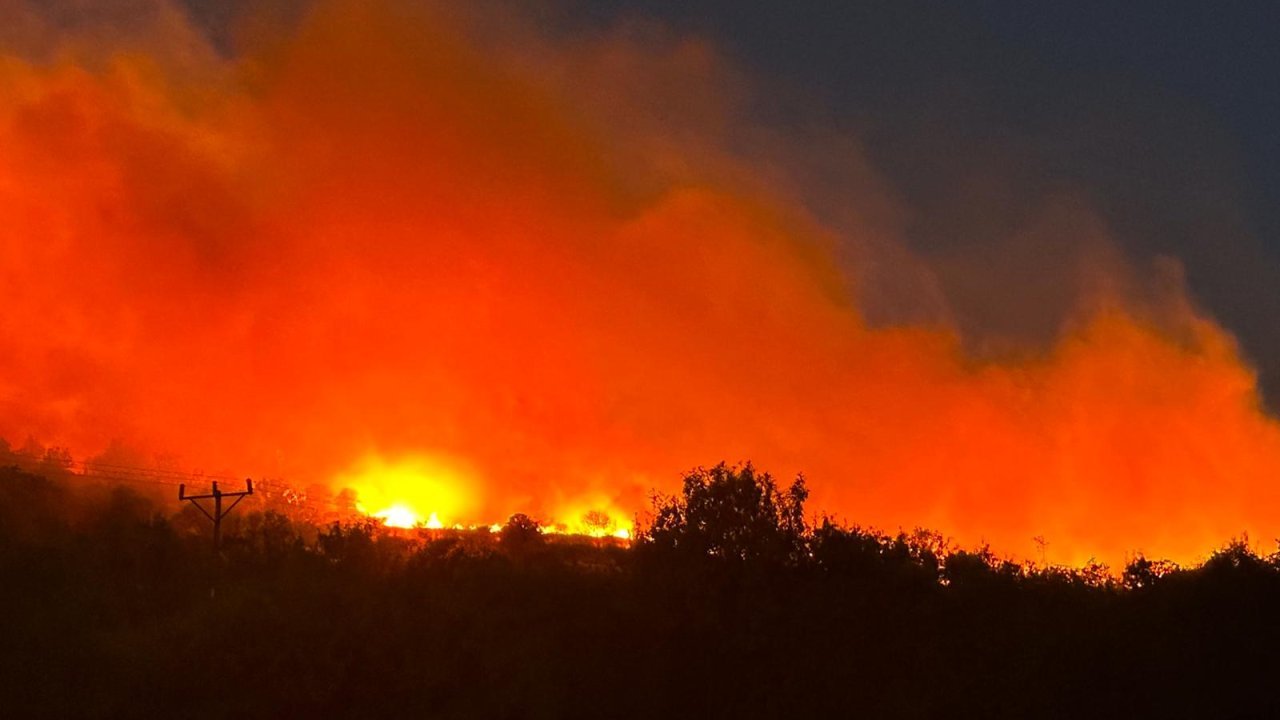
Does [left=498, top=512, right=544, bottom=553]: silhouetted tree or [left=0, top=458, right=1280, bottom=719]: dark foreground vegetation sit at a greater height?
[left=498, top=512, right=544, bottom=553]: silhouetted tree

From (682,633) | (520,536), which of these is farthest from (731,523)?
(520,536)

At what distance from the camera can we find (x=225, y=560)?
46094mm

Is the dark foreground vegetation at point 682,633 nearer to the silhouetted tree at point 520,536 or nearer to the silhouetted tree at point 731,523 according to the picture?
the silhouetted tree at point 731,523

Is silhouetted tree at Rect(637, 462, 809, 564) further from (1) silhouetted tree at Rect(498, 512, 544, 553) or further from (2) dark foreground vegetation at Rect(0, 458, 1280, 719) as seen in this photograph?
(1) silhouetted tree at Rect(498, 512, 544, 553)

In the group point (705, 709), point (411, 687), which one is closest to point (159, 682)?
point (411, 687)

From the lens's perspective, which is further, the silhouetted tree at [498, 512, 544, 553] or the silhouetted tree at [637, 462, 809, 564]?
the silhouetted tree at [498, 512, 544, 553]

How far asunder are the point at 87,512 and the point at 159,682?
2519 cm

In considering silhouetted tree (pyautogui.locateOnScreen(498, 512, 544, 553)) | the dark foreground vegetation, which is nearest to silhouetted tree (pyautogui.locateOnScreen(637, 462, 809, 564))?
the dark foreground vegetation

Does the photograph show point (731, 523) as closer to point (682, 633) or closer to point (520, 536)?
point (682, 633)

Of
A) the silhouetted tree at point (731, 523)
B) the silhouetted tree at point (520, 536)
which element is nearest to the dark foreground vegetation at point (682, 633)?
the silhouetted tree at point (731, 523)

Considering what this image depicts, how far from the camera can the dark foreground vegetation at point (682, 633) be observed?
33562 millimetres

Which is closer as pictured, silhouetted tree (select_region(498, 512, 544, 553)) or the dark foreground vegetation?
the dark foreground vegetation

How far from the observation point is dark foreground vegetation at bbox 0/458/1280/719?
110ft

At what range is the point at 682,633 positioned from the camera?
36.4 m
